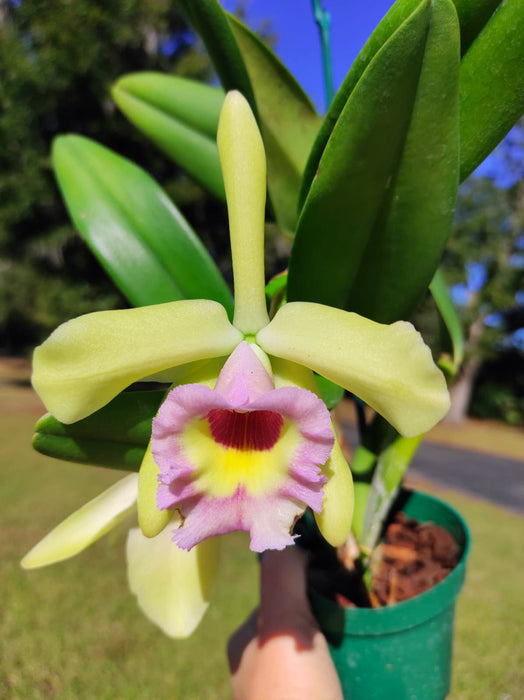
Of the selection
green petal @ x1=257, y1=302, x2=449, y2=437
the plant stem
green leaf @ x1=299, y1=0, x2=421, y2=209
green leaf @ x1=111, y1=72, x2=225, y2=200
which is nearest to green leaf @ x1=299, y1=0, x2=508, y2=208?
green leaf @ x1=299, y1=0, x2=421, y2=209

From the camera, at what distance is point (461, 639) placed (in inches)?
92.9

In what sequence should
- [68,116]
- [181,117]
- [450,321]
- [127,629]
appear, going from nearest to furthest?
[450,321] < [181,117] < [127,629] < [68,116]

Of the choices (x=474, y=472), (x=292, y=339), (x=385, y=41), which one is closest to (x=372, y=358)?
(x=292, y=339)

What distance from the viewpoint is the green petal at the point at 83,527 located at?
65 cm

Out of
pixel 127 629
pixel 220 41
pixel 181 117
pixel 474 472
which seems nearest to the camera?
pixel 220 41

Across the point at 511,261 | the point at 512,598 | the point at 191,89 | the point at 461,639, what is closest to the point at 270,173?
the point at 191,89

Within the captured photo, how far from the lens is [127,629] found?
2320 mm

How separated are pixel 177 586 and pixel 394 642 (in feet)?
1.07

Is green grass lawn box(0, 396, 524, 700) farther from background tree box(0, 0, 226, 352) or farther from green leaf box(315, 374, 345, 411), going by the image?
background tree box(0, 0, 226, 352)

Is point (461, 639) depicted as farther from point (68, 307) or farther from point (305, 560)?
point (68, 307)

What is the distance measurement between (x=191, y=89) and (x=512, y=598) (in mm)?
2938

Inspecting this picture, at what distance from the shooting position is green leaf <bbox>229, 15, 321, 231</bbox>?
2.78 ft

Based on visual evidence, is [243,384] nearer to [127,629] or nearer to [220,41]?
[220,41]

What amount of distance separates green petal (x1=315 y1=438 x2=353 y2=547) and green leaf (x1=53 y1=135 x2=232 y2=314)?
294 mm
